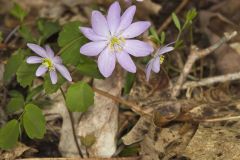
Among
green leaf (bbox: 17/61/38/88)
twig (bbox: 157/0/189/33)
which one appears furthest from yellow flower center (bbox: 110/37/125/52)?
twig (bbox: 157/0/189/33)

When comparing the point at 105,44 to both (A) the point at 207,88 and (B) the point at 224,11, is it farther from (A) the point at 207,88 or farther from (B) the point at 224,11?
(B) the point at 224,11

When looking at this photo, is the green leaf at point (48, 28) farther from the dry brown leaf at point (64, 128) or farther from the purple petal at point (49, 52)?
the purple petal at point (49, 52)

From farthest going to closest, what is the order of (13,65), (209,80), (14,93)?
(209,80)
(14,93)
(13,65)

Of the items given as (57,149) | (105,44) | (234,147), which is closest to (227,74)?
(234,147)

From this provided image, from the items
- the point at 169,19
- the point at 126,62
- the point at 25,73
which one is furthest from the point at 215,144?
the point at 169,19

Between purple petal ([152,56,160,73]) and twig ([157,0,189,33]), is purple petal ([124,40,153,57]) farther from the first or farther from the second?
twig ([157,0,189,33])

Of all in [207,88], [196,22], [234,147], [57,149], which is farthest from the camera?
[196,22]

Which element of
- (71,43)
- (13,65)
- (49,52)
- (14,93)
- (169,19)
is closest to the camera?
(49,52)

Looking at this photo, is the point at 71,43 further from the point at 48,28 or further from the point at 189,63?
the point at 189,63
